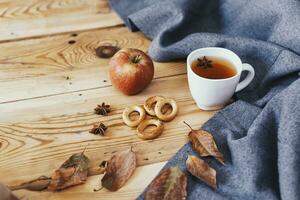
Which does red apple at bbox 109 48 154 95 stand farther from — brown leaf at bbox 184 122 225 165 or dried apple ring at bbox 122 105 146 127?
brown leaf at bbox 184 122 225 165

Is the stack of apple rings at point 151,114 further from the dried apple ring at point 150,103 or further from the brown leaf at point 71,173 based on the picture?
the brown leaf at point 71,173

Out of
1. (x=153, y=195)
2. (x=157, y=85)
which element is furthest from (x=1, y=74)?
(x=153, y=195)

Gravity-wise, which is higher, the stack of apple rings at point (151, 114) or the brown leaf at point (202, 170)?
the stack of apple rings at point (151, 114)

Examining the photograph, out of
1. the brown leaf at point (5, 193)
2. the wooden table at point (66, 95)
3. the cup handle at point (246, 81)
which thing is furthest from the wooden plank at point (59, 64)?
the brown leaf at point (5, 193)

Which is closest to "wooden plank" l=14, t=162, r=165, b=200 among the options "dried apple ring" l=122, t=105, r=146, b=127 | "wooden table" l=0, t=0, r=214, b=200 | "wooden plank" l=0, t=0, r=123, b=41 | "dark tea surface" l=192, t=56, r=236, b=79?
"wooden table" l=0, t=0, r=214, b=200

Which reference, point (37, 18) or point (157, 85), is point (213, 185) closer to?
point (157, 85)

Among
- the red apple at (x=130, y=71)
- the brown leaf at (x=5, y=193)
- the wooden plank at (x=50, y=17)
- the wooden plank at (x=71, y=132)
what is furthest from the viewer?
the wooden plank at (x=50, y=17)
